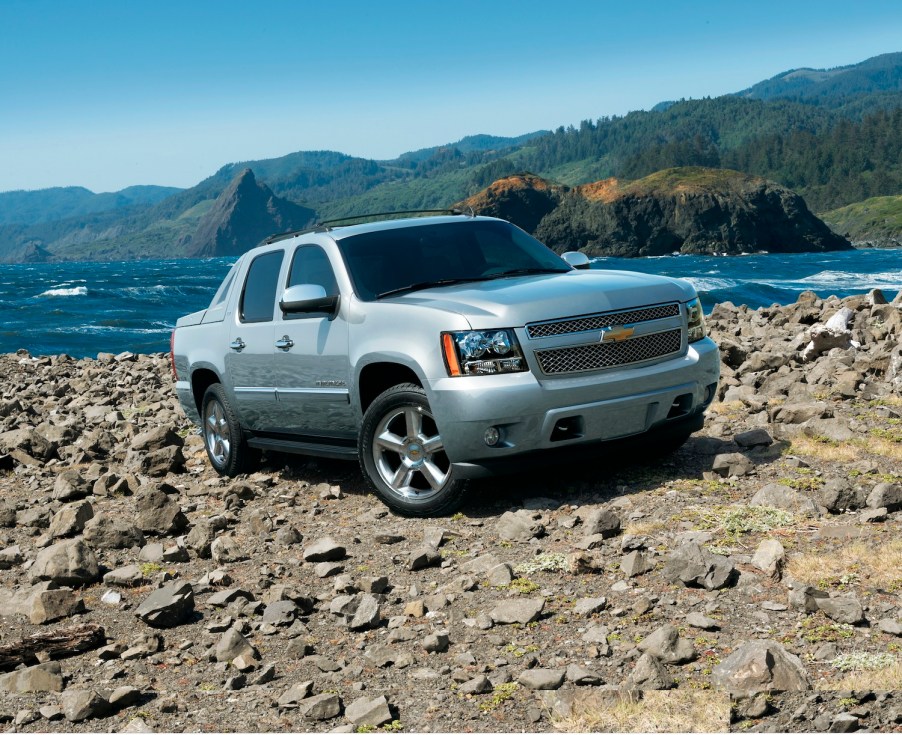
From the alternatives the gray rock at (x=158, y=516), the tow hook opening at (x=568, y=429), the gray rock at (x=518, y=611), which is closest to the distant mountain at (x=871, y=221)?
the tow hook opening at (x=568, y=429)

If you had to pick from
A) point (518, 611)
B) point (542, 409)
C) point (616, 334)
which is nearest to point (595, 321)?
point (616, 334)

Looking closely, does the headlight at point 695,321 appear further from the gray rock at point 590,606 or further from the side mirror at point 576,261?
the gray rock at point 590,606

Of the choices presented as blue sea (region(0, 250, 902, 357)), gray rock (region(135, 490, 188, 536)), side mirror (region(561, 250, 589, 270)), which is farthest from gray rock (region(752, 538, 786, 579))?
blue sea (region(0, 250, 902, 357))

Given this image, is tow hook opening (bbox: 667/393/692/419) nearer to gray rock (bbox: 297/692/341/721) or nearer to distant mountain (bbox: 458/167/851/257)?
gray rock (bbox: 297/692/341/721)

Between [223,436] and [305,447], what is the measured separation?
1451mm

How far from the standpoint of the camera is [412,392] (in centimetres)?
609

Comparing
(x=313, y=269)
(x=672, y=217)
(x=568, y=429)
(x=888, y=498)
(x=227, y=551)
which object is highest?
(x=672, y=217)

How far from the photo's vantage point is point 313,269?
24.0 feet

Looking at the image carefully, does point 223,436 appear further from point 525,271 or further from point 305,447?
point 525,271

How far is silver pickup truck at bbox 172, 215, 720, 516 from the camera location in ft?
19.1

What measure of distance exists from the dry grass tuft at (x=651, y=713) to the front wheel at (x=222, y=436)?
5.20 meters

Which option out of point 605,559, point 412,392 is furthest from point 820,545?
point 412,392

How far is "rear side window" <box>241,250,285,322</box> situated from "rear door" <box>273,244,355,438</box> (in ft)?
0.82

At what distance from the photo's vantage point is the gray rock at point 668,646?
3.80 meters
